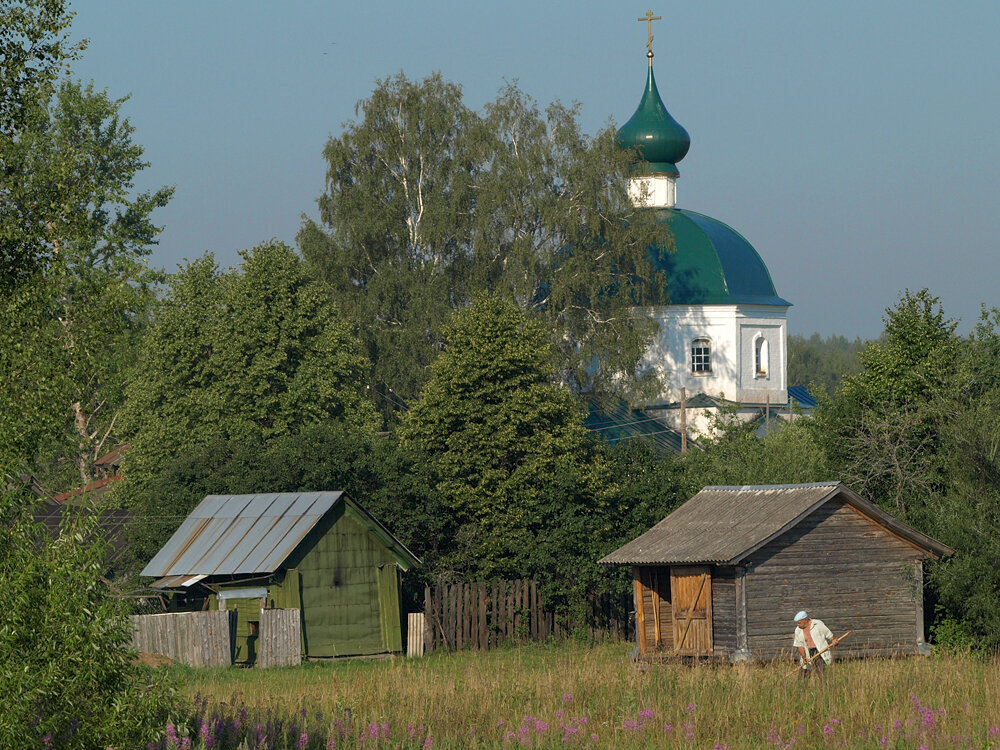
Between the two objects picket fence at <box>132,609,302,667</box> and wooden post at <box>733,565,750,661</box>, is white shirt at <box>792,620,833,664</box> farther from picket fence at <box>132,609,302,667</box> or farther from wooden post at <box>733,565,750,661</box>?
picket fence at <box>132,609,302,667</box>

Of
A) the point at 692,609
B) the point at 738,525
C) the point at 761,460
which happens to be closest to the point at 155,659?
the point at 692,609

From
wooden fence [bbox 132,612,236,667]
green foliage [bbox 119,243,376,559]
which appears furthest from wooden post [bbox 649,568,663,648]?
green foliage [bbox 119,243,376,559]

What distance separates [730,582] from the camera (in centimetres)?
2553

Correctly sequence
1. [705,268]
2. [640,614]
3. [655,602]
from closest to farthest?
1. [640,614]
2. [655,602]
3. [705,268]

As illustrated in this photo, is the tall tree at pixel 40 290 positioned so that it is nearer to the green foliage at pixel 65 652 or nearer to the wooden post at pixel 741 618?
the green foliage at pixel 65 652

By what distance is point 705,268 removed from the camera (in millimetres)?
59375

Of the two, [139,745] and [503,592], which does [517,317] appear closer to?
[503,592]

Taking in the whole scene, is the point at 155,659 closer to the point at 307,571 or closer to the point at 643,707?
the point at 307,571

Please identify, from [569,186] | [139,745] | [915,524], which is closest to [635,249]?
[569,186]

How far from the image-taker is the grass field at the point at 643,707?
1419 cm

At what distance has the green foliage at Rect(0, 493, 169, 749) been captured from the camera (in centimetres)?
937

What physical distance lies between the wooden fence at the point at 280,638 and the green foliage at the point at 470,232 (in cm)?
2325

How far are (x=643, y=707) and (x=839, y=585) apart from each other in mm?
10198

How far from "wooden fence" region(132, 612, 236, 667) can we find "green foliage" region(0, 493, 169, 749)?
17.2 meters
